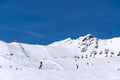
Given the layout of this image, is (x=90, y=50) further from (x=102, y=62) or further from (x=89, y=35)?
(x=102, y=62)

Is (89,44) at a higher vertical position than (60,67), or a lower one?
higher

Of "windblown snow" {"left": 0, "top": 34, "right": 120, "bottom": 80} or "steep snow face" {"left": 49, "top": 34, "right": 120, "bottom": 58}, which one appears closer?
"windblown snow" {"left": 0, "top": 34, "right": 120, "bottom": 80}

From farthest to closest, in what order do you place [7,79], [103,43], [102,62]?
[103,43]
[102,62]
[7,79]

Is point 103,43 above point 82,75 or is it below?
above

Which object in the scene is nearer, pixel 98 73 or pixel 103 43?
pixel 98 73

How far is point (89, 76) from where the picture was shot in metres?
22.4

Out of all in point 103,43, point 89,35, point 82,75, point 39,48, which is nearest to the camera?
point 82,75

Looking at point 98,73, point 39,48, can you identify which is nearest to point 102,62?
point 98,73

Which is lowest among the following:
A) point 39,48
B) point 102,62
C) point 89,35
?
point 102,62

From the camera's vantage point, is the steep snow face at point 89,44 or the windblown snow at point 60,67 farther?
the steep snow face at point 89,44

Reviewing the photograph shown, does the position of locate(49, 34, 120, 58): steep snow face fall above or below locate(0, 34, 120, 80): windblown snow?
above

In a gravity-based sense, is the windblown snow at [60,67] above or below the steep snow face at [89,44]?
below

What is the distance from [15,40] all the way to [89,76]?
152 feet

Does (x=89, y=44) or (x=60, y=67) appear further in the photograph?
(x=89, y=44)
